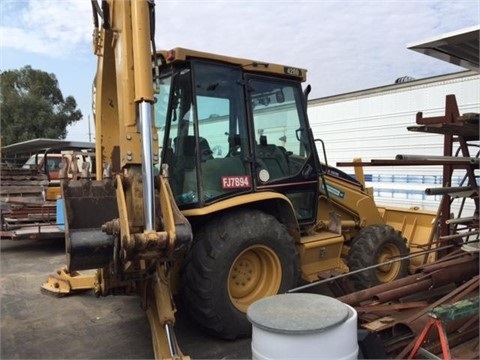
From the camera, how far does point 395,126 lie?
411 inches

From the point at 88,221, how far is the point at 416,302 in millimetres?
2872

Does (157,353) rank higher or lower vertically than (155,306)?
lower

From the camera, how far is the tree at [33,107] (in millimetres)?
27250

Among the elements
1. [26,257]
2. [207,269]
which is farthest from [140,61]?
[26,257]

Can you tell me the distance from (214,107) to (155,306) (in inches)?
75.9

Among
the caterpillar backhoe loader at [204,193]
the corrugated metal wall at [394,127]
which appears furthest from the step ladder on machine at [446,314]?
the corrugated metal wall at [394,127]

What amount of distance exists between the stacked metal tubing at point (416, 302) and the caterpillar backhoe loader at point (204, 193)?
91 cm

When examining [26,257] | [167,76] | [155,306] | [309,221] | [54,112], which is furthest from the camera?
[54,112]

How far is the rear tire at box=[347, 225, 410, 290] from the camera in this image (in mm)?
5066

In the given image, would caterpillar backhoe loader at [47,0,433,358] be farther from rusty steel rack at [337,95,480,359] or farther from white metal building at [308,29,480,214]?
white metal building at [308,29,480,214]

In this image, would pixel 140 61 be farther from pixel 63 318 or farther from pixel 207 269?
pixel 63 318

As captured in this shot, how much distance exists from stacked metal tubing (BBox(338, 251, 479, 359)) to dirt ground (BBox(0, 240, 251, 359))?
44.6 inches

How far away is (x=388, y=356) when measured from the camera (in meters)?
3.23

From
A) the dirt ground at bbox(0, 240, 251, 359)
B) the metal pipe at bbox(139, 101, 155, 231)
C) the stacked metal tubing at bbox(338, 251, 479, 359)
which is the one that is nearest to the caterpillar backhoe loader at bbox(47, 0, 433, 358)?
the metal pipe at bbox(139, 101, 155, 231)
